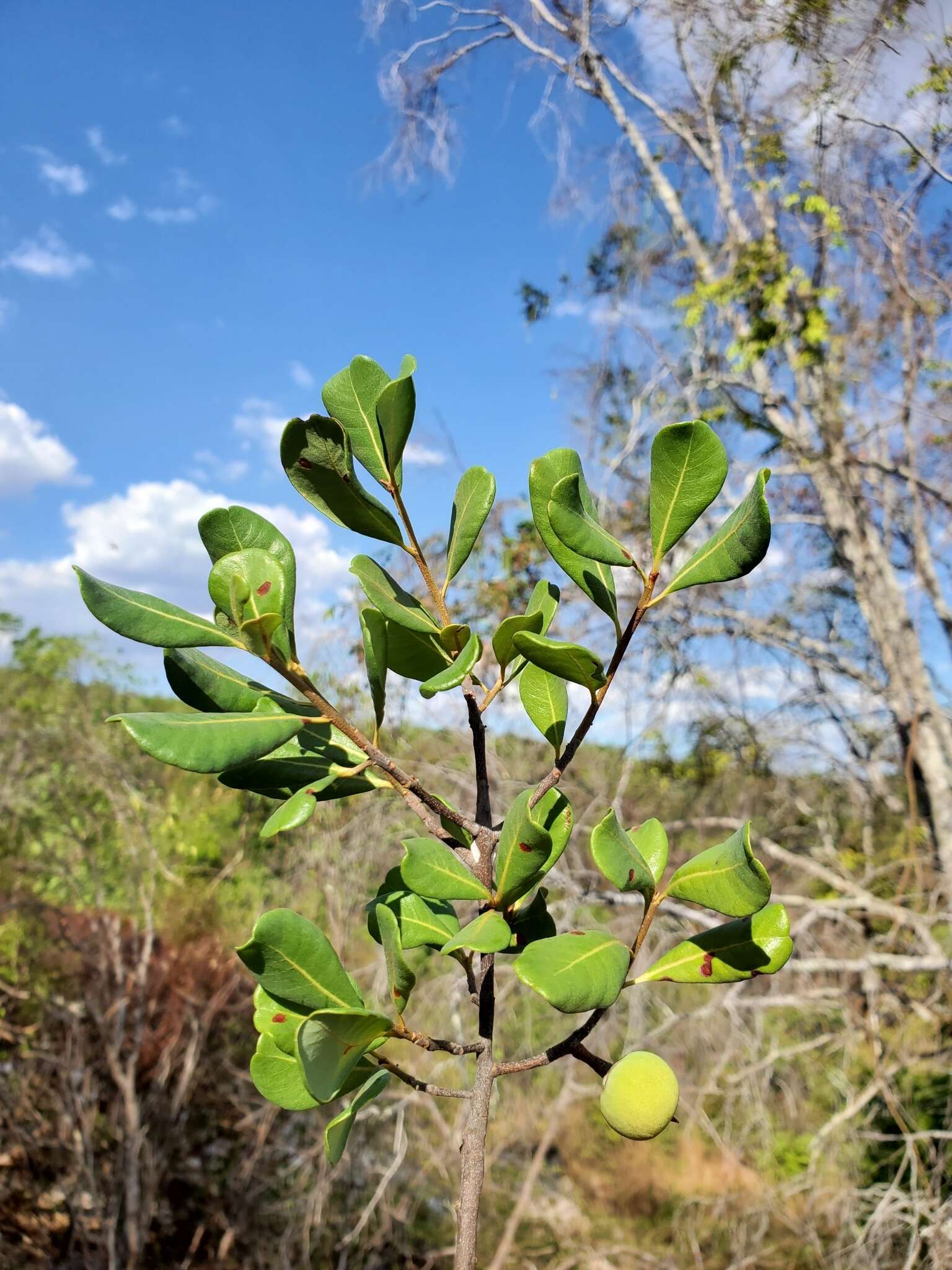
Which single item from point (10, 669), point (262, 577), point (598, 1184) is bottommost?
point (598, 1184)

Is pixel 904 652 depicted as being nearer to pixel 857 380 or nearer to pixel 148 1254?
pixel 857 380

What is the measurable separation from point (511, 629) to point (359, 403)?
172mm

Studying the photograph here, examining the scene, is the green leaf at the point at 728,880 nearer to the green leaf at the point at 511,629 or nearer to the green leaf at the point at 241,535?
the green leaf at the point at 511,629

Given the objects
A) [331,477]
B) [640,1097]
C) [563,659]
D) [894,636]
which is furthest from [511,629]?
[894,636]

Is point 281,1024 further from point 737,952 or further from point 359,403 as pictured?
point 359,403

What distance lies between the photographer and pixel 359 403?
1.72ft

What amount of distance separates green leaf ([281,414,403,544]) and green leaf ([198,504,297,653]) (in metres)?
0.03

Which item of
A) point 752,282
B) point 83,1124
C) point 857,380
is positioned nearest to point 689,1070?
point 83,1124

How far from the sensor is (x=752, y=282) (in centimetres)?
464

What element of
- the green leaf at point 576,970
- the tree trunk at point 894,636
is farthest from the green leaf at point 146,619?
the tree trunk at point 894,636

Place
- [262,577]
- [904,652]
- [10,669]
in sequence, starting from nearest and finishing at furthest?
[262,577] < [904,652] < [10,669]

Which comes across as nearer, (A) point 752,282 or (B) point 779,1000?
(B) point 779,1000

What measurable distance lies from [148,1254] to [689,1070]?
288 cm

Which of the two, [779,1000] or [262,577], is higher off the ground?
[262,577]
